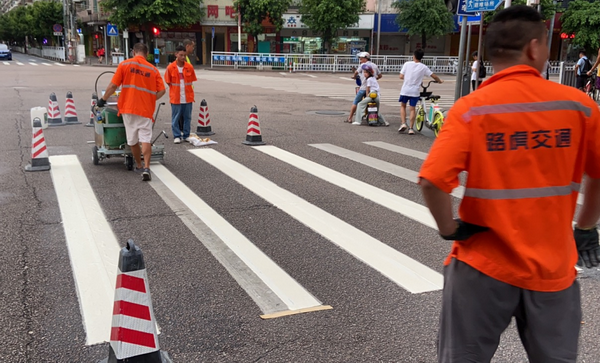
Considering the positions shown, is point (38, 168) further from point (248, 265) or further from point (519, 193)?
point (519, 193)

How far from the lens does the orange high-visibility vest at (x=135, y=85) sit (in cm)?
805

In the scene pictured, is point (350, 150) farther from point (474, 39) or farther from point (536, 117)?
point (474, 39)

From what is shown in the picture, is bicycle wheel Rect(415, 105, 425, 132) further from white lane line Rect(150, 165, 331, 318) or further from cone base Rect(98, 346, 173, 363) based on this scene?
cone base Rect(98, 346, 173, 363)

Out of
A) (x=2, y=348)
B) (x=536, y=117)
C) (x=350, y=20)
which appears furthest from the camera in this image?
(x=350, y=20)

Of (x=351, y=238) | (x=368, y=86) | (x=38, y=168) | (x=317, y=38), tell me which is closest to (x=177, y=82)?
(x=38, y=168)

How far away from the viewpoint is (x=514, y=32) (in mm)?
2195

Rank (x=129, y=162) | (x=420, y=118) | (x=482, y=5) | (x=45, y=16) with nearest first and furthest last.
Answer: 1. (x=129, y=162)
2. (x=482, y=5)
3. (x=420, y=118)
4. (x=45, y=16)

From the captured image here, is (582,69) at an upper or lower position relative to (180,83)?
upper

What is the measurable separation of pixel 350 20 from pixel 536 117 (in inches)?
1654

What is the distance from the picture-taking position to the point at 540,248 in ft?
7.15

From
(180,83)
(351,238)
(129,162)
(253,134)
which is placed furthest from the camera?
(253,134)

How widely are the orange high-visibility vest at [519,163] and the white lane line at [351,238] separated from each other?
244cm

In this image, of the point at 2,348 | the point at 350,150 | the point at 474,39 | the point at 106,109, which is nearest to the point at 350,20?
the point at 474,39

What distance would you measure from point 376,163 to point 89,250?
5649 millimetres
